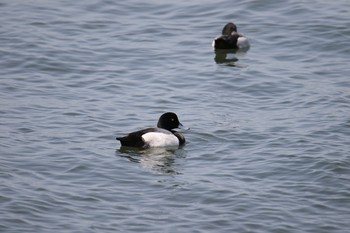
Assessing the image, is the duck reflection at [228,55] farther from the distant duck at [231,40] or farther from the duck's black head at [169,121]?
the duck's black head at [169,121]

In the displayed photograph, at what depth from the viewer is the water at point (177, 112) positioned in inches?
456

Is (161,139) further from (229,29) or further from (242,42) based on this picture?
(229,29)

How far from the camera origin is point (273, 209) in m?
11.6

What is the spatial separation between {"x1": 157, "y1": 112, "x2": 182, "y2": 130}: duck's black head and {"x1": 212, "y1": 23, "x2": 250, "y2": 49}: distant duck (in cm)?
532

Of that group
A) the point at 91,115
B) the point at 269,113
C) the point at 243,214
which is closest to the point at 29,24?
the point at 91,115

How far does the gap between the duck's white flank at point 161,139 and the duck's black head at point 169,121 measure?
32 cm

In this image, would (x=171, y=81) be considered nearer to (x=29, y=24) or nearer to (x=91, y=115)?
(x=91, y=115)

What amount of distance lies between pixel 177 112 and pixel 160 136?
5.33 ft

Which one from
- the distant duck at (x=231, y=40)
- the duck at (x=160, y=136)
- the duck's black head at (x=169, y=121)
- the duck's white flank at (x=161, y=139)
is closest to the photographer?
the duck at (x=160, y=136)

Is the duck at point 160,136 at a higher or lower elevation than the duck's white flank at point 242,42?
lower

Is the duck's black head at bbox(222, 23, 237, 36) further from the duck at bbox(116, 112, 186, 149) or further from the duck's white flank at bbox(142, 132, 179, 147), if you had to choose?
the duck's white flank at bbox(142, 132, 179, 147)

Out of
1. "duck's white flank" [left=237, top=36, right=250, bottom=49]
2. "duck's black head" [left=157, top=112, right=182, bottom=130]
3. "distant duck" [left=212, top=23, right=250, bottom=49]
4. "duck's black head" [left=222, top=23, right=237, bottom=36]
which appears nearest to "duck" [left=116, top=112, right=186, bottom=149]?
"duck's black head" [left=157, top=112, right=182, bottom=130]

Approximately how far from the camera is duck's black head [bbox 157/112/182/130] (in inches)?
585

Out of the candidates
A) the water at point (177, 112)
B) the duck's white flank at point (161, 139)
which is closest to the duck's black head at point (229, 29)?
the water at point (177, 112)
